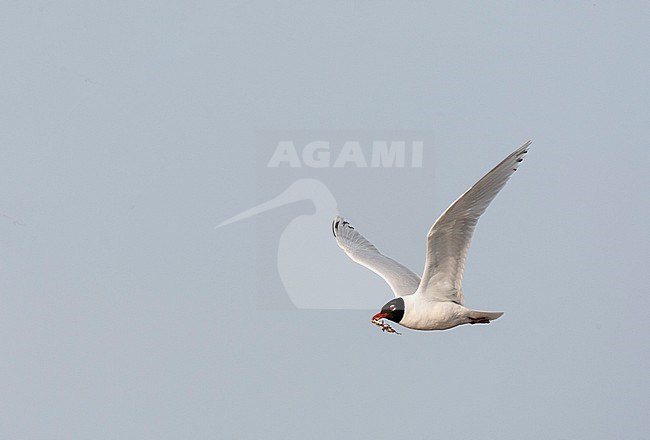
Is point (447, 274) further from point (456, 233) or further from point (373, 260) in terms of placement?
point (373, 260)

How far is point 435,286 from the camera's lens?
4922mm

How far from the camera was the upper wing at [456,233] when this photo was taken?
433 centimetres

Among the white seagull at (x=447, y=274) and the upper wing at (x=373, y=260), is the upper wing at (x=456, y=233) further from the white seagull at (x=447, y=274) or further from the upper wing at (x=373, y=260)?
the upper wing at (x=373, y=260)

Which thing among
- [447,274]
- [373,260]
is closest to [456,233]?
[447,274]

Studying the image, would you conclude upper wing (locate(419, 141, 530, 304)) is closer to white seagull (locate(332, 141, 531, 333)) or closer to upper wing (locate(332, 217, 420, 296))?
white seagull (locate(332, 141, 531, 333))

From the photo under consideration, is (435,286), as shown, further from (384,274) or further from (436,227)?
(384,274)

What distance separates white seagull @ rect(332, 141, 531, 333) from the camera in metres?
4.38

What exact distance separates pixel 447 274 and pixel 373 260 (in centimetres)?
114

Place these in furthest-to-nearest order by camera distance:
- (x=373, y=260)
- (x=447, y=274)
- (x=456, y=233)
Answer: (x=373, y=260) → (x=447, y=274) → (x=456, y=233)

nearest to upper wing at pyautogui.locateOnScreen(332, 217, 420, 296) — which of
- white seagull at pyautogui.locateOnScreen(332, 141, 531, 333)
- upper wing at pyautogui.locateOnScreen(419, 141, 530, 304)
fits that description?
white seagull at pyautogui.locateOnScreen(332, 141, 531, 333)

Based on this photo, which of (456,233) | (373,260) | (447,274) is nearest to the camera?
(456,233)

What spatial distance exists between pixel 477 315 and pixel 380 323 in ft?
1.46

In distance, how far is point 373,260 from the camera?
5.97 meters

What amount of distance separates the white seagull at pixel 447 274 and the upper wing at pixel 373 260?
10 mm
